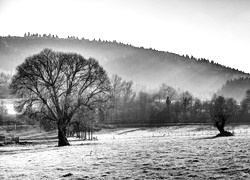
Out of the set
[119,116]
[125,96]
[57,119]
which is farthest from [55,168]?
[125,96]

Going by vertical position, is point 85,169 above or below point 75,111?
below

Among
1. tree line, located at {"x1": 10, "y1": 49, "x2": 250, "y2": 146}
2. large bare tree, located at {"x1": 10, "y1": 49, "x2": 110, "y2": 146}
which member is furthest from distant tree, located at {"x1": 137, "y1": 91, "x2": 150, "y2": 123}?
large bare tree, located at {"x1": 10, "y1": 49, "x2": 110, "y2": 146}

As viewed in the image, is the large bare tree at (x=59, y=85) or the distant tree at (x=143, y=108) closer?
the large bare tree at (x=59, y=85)

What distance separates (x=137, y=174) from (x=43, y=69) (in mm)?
29893

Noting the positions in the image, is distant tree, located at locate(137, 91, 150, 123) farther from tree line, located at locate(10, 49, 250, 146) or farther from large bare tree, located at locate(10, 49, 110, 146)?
large bare tree, located at locate(10, 49, 110, 146)

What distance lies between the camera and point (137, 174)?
1545cm

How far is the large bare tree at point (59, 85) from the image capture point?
41.0 m

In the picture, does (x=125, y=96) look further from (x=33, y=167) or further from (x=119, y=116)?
(x=33, y=167)

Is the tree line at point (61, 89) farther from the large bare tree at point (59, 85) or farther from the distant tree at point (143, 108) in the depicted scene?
the distant tree at point (143, 108)

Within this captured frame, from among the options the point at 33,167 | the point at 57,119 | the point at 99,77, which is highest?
the point at 99,77

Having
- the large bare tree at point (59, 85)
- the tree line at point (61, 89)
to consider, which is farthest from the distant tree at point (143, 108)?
the large bare tree at point (59, 85)

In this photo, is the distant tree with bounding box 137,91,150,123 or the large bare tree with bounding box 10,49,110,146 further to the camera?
the distant tree with bounding box 137,91,150,123

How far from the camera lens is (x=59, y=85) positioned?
42.4m

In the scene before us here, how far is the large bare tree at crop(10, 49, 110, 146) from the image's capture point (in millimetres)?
41031
